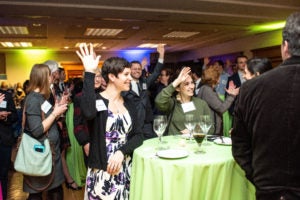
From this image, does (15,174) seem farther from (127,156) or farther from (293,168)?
(293,168)

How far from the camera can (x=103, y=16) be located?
671 centimetres

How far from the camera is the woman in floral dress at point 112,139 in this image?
6.25 feet

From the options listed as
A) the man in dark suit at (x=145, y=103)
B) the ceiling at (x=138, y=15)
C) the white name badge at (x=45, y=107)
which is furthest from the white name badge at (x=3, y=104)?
the ceiling at (x=138, y=15)

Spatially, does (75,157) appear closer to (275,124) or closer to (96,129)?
(96,129)

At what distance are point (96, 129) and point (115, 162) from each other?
248mm

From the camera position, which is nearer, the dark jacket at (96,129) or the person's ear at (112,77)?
the dark jacket at (96,129)

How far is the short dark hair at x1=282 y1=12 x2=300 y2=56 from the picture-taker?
121 centimetres

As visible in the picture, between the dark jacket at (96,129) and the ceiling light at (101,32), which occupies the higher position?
Answer: the ceiling light at (101,32)

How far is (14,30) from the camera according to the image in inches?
324

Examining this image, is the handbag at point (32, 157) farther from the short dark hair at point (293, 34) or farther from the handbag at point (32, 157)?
the short dark hair at point (293, 34)

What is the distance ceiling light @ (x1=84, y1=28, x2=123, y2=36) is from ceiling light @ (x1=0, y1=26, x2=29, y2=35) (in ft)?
5.57

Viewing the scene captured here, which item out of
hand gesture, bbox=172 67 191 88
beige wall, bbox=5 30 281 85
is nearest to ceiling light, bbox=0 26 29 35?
beige wall, bbox=5 30 281 85

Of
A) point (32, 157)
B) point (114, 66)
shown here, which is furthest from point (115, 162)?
point (32, 157)

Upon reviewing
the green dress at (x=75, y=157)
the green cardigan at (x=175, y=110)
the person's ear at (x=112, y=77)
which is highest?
the person's ear at (x=112, y=77)
